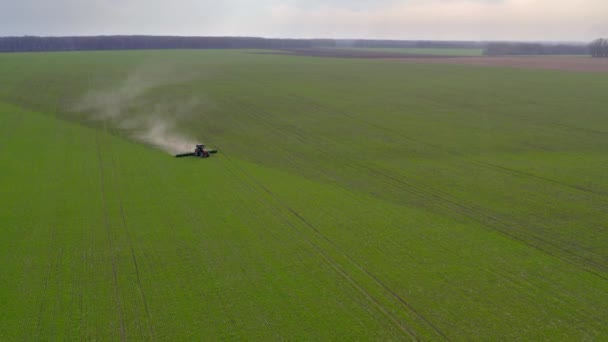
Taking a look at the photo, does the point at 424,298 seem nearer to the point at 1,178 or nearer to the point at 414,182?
the point at 414,182

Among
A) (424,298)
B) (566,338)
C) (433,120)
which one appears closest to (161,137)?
(433,120)

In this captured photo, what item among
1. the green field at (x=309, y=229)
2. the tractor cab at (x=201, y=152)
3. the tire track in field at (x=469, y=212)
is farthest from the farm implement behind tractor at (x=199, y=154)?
the tire track in field at (x=469, y=212)

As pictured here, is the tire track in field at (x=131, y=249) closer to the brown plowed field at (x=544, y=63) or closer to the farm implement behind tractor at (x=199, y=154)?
the farm implement behind tractor at (x=199, y=154)

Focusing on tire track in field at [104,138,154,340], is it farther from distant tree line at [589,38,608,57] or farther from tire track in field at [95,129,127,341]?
distant tree line at [589,38,608,57]

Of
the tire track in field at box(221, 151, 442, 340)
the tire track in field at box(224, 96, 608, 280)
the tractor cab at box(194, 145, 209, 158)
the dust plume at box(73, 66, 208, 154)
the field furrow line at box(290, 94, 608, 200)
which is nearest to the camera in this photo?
the tire track in field at box(221, 151, 442, 340)

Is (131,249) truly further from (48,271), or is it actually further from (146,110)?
(146,110)

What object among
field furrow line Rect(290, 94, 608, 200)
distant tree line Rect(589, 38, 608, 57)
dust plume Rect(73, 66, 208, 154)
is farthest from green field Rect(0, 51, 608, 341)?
distant tree line Rect(589, 38, 608, 57)
